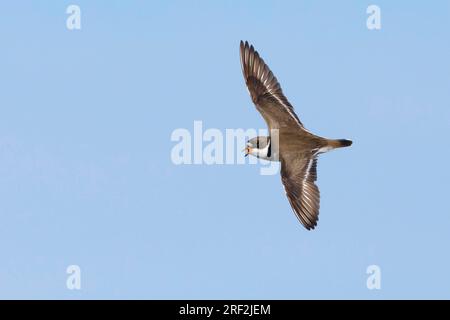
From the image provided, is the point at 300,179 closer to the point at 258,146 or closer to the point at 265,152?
Result: the point at 265,152

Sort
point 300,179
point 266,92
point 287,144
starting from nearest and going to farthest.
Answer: point 287,144 → point 300,179 → point 266,92

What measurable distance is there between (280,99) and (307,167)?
62.1 inches

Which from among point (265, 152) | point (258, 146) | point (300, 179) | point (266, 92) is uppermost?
point (266, 92)

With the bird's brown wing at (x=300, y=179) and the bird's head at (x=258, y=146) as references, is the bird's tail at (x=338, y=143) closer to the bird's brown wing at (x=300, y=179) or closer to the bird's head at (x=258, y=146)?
the bird's brown wing at (x=300, y=179)

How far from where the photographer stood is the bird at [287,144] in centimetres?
2367

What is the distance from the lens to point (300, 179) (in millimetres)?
23953

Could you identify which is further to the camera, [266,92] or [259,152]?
[266,92]

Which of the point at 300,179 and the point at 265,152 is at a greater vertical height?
the point at 265,152

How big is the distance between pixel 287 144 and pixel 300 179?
82 centimetres

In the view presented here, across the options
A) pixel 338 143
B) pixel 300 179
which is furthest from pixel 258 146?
pixel 338 143
